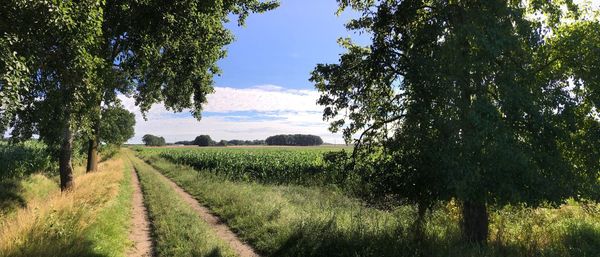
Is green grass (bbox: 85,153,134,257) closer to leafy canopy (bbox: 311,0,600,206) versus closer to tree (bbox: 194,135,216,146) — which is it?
leafy canopy (bbox: 311,0,600,206)

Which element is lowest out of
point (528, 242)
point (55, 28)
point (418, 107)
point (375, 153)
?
point (528, 242)

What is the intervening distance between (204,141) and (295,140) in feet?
130

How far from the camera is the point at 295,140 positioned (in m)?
155

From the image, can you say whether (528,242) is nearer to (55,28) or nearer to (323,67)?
(323,67)

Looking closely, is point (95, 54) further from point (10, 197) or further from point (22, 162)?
point (22, 162)

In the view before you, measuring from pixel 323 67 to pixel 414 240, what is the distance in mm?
4986

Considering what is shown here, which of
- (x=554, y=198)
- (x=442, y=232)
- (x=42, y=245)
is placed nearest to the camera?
(x=554, y=198)

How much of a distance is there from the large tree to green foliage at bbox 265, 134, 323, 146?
127161mm

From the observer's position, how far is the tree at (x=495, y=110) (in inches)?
299

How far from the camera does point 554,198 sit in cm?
785

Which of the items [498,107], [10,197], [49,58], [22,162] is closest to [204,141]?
[22,162]

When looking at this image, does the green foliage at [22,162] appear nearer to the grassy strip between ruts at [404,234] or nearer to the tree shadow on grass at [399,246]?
the grassy strip between ruts at [404,234]

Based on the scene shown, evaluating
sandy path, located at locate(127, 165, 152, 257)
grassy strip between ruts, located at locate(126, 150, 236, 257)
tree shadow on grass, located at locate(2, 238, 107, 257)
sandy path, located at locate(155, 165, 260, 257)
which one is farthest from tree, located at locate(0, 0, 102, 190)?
sandy path, located at locate(155, 165, 260, 257)

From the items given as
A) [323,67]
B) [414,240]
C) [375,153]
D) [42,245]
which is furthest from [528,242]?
[42,245]
